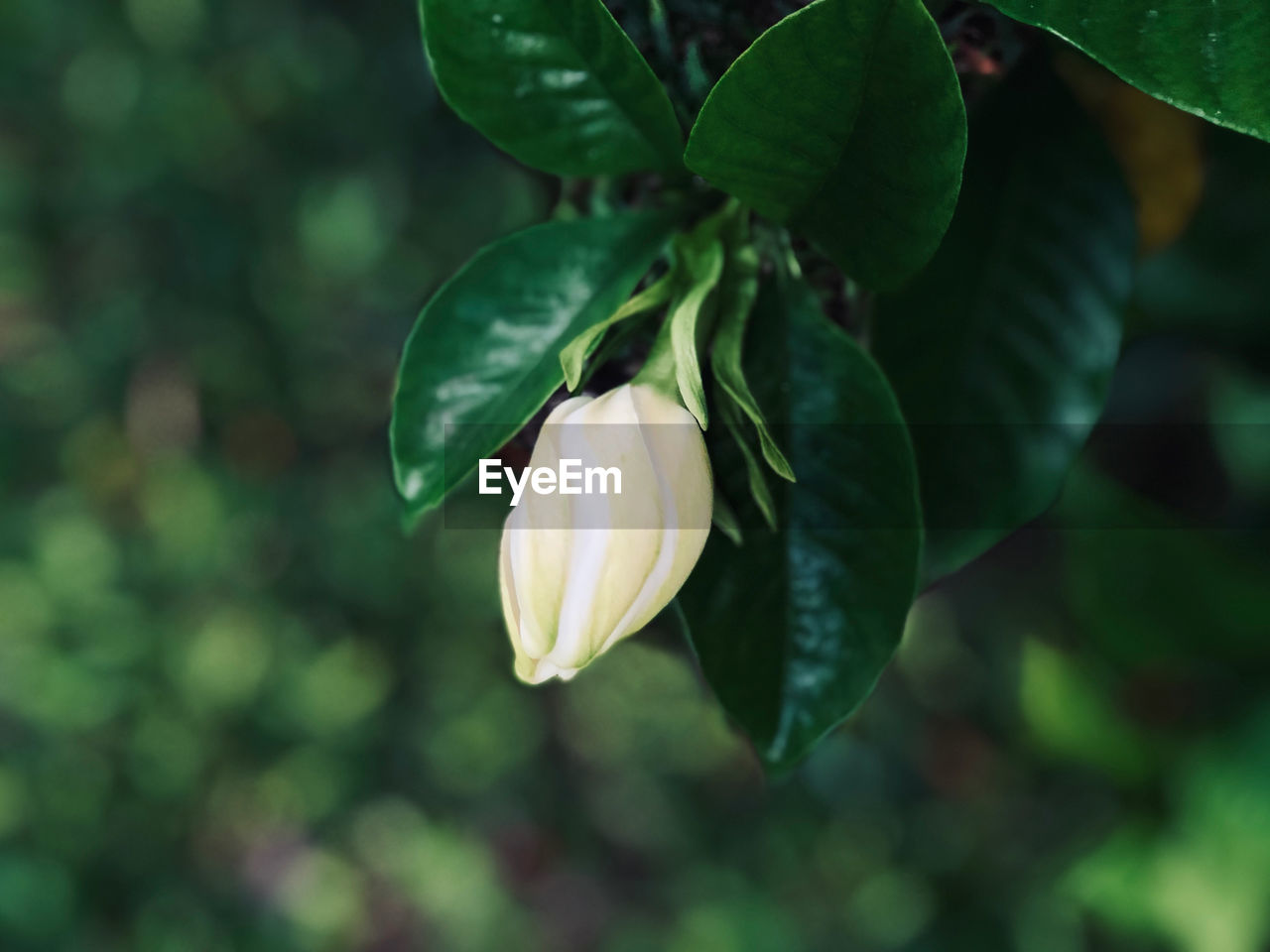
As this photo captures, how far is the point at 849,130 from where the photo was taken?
196 mm

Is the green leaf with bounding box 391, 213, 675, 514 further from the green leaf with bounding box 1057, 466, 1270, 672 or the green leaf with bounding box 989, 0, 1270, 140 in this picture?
the green leaf with bounding box 1057, 466, 1270, 672

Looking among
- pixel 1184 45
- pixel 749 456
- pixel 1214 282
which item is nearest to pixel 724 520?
pixel 749 456

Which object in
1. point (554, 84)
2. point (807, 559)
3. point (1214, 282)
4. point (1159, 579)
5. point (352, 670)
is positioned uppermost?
point (554, 84)

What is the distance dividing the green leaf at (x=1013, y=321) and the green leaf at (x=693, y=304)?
0.09 meters

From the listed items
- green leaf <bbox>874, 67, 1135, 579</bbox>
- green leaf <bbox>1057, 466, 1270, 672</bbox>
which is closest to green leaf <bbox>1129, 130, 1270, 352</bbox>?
green leaf <bbox>1057, 466, 1270, 672</bbox>

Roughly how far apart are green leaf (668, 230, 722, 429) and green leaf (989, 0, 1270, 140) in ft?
0.27

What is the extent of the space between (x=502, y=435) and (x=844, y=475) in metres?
0.10

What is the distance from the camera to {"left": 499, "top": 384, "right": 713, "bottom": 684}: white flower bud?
0.19 metres

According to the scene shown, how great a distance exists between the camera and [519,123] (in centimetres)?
24

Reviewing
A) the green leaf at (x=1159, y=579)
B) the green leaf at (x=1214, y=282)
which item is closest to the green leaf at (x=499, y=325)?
the green leaf at (x=1214, y=282)

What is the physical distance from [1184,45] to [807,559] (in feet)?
0.49

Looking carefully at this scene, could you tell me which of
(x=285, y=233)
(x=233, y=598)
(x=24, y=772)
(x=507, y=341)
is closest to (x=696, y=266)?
(x=507, y=341)

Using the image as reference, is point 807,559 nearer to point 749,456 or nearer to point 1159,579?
point 749,456

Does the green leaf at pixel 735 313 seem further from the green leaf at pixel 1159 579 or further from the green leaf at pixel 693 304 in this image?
the green leaf at pixel 1159 579
